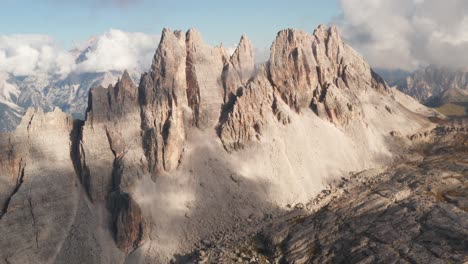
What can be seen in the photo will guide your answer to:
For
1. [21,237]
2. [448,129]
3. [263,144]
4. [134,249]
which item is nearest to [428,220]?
[263,144]

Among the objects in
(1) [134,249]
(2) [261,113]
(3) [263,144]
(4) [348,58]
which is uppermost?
(4) [348,58]

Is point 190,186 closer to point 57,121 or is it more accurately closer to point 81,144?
point 81,144

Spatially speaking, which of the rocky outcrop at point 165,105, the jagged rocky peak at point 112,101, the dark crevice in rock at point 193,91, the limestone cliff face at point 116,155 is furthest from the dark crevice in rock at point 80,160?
the dark crevice in rock at point 193,91

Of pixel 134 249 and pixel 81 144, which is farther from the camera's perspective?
pixel 81 144

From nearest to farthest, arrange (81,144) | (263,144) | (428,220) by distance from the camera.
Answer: (428,220)
(81,144)
(263,144)

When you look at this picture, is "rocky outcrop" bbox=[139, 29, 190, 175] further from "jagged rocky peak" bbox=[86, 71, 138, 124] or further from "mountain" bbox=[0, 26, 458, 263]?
"jagged rocky peak" bbox=[86, 71, 138, 124]

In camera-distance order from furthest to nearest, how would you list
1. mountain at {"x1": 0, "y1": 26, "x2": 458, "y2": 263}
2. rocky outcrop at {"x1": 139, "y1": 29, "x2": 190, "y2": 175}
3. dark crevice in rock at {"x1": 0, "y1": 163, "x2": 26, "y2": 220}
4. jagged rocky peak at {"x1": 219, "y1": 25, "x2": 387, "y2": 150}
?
jagged rocky peak at {"x1": 219, "y1": 25, "x2": 387, "y2": 150} < rocky outcrop at {"x1": 139, "y1": 29, "x2": 190, "y2": 175} < mountain at {"x1": 0, "y1": 26, "x2": 458, "y2": 263} < dark crevice in rock at {"x1": 0, "y1": 163, "x2": 26, "y2": 220}

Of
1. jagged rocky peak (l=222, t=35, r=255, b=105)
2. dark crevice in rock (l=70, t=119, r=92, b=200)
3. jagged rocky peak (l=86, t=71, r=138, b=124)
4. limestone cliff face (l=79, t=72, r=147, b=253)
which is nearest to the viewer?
limestone cliff face (l=79, t=72, r=147, b=253)

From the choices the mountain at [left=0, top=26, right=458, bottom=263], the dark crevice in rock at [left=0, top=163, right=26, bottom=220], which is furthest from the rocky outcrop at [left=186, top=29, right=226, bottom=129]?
the dark crevice in rock at [left=0, top=163, right=26, bottom=220]

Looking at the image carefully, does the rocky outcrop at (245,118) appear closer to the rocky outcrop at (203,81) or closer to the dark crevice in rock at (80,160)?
the rocky outcrop at (203,81)
